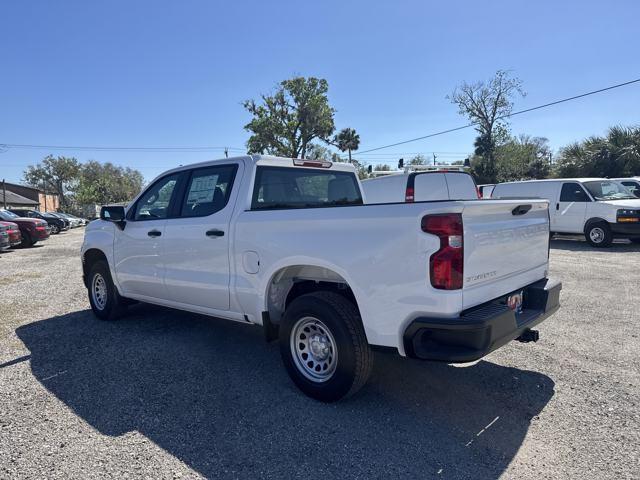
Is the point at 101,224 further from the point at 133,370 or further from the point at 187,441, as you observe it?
the point at 187,441

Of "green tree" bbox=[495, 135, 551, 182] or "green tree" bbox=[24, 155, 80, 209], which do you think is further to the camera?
"green tree" bbox=[24, 155, 80, 209]

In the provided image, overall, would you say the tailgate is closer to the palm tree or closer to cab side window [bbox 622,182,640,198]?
cab side window [bbox 622,182,640,198]

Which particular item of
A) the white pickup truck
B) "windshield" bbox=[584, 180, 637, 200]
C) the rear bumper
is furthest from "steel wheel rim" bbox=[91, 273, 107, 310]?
"windshield" bbox=[584, 180, 637, 200]

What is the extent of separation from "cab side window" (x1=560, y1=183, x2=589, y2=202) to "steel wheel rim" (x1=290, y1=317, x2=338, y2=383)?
40.0 feet

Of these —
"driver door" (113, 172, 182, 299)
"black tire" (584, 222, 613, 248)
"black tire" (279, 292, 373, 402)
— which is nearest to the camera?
"black tire" (279, 292, 373, 402)

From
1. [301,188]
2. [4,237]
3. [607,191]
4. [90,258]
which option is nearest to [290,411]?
[301,188]

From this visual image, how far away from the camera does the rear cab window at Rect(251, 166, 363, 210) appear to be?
13.8 ft

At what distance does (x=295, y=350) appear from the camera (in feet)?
11.9

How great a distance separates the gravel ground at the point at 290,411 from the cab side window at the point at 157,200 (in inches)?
56.0

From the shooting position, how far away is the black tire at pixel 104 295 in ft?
18.9

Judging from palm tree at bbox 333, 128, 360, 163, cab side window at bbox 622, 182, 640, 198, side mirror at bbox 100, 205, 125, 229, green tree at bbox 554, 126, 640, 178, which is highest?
palm tree at bbox 333, 128, 360, 163

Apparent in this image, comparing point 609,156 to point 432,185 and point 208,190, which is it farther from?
point 208,190

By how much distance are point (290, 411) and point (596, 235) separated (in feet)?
40.6

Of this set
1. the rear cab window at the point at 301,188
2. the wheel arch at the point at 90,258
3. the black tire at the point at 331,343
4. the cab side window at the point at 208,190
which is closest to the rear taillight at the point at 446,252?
the black tire at the point at 331,343
